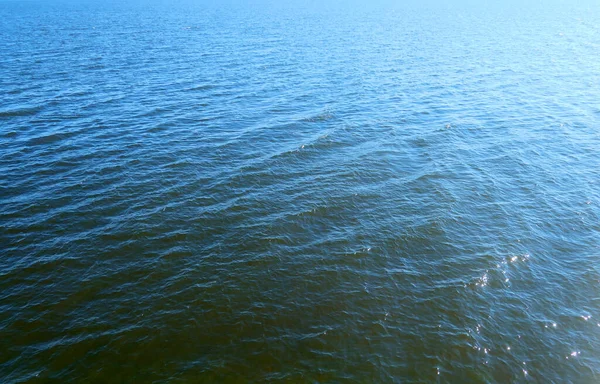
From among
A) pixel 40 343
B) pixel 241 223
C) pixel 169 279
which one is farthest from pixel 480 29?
pixel 40 343

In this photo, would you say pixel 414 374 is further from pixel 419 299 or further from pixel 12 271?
pixel 12 271

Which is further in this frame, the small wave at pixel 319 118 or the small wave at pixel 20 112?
the small wave at pixel 319 118

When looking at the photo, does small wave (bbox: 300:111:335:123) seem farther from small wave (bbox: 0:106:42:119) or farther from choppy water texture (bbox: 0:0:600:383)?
small wave (bbox: 0:106:42:119)

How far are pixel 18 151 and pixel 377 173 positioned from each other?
3813cm

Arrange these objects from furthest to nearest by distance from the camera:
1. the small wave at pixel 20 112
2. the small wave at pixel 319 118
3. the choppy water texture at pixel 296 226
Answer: the small wave at pixel 319 118 < the small wave at pixel 20 112 < the choppy water texture at pixel 296 226

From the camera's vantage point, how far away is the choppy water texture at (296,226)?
2383 centimetres

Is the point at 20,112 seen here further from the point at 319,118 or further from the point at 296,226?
the point at 296,226

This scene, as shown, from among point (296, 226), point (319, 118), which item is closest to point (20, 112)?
point (319, 118)

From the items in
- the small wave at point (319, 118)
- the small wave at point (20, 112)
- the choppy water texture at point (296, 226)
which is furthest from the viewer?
the small wave at point (319, 118)

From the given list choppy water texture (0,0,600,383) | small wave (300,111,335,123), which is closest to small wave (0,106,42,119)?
choppy water texture (0,0,600,383)

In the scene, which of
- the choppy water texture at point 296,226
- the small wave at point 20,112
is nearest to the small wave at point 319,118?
the choppy water texture at point 296,226

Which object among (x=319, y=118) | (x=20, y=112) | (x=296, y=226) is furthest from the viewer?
(x=319, y=118)

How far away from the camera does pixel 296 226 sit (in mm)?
34438

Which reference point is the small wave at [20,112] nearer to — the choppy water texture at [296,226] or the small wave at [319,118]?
the choppy water texture at [296,226]
